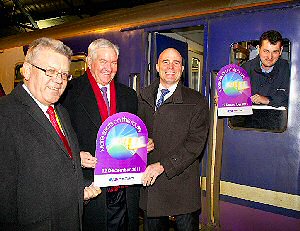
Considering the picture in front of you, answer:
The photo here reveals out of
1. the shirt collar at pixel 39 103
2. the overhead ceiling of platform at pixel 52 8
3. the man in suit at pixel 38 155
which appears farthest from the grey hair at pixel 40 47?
the overhead ceiling of platform at pixel 52 8

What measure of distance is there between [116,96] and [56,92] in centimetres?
93

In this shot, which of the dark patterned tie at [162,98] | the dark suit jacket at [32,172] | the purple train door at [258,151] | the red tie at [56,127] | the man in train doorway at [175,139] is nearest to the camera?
the dark suit jacket at [32,172]

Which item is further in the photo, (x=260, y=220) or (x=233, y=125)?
(x=233, y=125)

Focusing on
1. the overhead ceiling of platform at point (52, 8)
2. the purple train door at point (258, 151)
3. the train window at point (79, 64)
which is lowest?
the purple train door at point (258, 151)

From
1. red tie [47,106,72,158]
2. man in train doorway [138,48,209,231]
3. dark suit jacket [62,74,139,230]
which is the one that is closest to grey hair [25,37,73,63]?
red tie [47,106,72,158]

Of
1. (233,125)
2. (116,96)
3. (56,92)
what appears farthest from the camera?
(233,125)

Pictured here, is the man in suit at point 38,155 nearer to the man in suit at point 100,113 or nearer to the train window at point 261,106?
the man in suit at point 100,113

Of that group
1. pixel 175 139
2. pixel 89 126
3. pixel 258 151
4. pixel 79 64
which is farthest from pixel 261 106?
pixel 79 64

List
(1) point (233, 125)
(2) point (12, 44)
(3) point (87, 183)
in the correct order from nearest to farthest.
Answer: (3) point (87, 183) < (1) point (233, 125) < (2) point (12, 44)

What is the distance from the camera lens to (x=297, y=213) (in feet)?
9.82

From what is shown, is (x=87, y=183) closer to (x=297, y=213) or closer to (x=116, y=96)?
(x=116, y=96)

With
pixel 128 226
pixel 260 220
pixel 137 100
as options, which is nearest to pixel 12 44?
pixel 137 100

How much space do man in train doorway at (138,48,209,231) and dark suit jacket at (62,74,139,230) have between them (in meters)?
0.20

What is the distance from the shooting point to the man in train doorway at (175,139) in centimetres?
275
